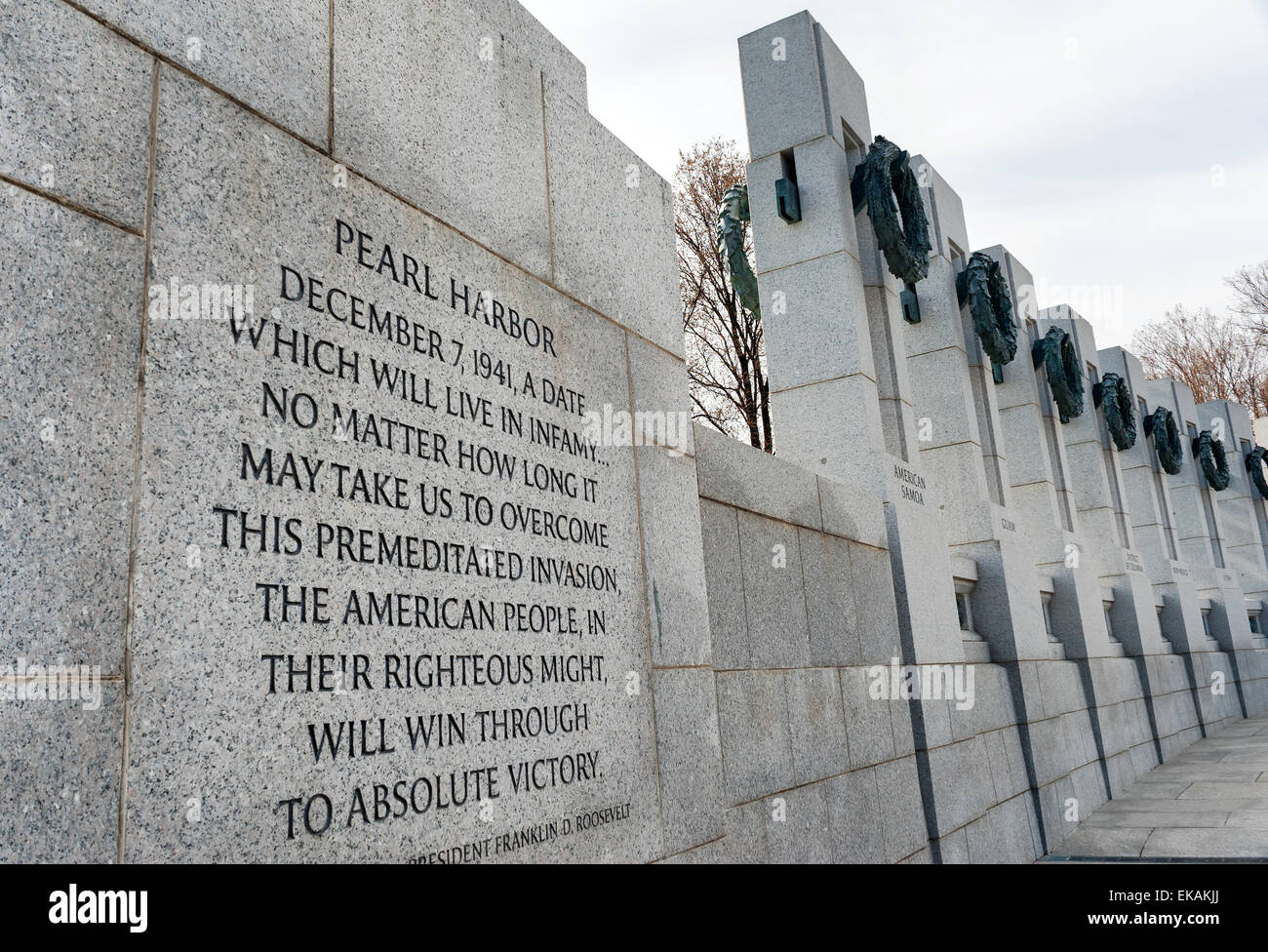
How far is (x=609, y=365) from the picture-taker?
489 cm

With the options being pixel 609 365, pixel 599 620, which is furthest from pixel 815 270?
pixel 599 620

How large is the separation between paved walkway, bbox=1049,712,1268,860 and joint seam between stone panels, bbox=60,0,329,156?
381 inches

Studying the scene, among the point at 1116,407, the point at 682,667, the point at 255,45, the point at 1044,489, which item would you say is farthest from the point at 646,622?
the point at 1116,407

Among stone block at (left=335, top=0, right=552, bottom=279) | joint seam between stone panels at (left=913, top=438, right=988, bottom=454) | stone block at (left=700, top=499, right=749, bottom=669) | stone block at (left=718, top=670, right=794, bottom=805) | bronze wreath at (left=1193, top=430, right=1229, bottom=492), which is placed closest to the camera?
stone block at (left=335, top=0, right=552, bottom=279)

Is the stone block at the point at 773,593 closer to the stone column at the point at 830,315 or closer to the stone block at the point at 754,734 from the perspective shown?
the stone block at the point at 754,734

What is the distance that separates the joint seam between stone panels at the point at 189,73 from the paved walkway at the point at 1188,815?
9681mm

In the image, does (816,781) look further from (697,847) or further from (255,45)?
(255,45)

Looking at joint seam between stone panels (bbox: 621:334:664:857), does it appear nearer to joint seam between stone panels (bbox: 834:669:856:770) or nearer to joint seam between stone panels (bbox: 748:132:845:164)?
joint seam between stone panels (bbox: 834:669:856:770)

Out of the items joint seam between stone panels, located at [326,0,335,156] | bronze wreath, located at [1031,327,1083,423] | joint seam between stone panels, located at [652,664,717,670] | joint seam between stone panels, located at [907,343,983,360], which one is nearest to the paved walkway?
joint seam between stone panels, located at [907,343,983,360]

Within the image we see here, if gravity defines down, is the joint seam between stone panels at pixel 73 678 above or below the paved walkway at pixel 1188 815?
above

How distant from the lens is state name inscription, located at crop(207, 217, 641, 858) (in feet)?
9.73

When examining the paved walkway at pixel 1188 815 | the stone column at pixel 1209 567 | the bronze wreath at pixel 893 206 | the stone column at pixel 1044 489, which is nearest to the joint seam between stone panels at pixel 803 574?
the bronze wreath at pixel 893 206

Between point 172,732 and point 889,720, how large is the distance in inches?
244

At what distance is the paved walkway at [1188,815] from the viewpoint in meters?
9.60
